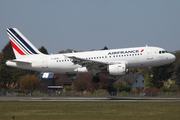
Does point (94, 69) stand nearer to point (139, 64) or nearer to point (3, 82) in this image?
point (139, 64)

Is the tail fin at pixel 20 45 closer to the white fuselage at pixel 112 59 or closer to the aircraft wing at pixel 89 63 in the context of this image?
the white fuselage at pixel 112 59

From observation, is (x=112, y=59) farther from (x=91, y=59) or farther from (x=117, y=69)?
(x=91, y=59)

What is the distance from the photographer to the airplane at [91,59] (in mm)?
39500

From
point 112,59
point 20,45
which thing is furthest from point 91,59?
point 20,45

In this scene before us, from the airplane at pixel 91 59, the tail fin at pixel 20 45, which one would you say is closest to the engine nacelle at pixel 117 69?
the airplane at pixel 91 59

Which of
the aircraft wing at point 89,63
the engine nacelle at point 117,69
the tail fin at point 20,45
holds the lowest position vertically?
the engine nacelle at point 117,69

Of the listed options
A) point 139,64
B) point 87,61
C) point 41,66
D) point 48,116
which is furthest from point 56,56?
point 48,116

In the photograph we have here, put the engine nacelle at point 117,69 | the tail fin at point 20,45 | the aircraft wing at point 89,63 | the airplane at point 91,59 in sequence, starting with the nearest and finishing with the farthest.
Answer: the engine nacelle at point 117,69 < the aircraft wing at point 89,63 < the airplane at point 91,59 < the tail fin at point 20,45

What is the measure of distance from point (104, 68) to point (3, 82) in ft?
148

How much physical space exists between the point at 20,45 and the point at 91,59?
12489 mm

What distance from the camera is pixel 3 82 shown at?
76938mm

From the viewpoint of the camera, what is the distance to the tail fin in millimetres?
44188

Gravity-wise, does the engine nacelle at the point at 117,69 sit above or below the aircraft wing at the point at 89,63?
below

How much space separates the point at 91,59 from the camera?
41125 mm
